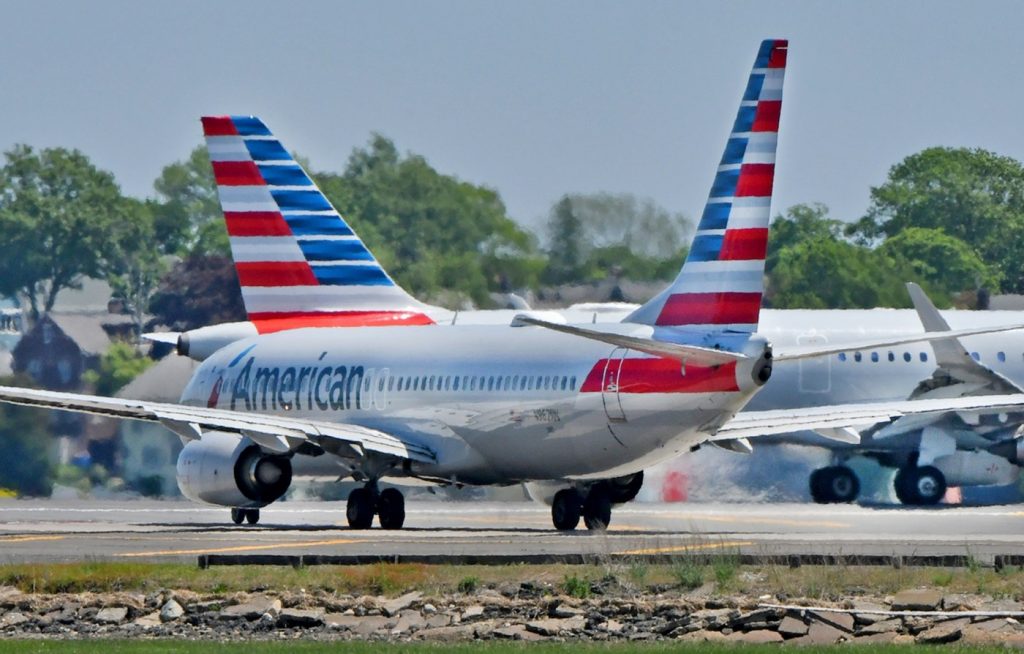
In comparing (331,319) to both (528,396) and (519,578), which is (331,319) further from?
(519,578)

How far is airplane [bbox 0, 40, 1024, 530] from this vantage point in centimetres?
3550

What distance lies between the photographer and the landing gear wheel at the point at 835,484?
169 feet

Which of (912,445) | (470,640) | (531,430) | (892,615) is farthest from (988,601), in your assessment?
(912,445)

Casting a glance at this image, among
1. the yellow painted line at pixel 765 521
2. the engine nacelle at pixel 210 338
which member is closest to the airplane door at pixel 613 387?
the yellow painted line at pixel 765 521

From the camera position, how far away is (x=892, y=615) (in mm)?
22812

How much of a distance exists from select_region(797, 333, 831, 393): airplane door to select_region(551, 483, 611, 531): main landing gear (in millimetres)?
13037

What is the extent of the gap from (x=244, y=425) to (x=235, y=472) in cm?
205

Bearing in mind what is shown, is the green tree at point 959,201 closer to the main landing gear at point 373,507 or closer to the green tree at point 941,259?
the green tree at point 941,259

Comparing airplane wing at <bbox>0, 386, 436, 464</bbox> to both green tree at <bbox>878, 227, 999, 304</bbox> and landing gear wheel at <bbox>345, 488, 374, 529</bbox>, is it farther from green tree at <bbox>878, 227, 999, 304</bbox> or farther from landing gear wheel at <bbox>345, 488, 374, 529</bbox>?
green tree at <bbox>878, 227, 999, 304</bbox>

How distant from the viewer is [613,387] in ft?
119

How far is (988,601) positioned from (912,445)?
2769 centimetres

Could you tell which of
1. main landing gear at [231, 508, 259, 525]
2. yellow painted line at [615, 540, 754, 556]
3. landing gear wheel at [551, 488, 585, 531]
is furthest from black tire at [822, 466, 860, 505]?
yellow painted line at [615, 540, 754, 556]

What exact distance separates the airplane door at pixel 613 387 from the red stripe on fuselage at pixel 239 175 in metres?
13.1

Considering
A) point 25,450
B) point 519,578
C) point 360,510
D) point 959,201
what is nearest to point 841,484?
point 360,510
